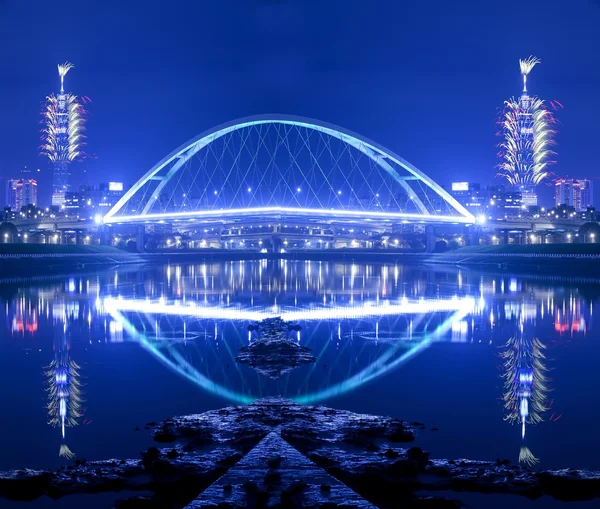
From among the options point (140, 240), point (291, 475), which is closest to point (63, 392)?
point (291, 475)

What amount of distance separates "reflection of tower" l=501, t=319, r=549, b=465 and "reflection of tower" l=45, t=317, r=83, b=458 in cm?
699

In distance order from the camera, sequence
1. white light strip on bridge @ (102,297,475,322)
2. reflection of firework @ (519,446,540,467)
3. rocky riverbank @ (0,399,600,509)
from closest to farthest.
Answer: rocky riverbank @ (0,399,600,509)
reflection of firework @ (519,446,540,467)
white light strip on bridge @ (102,297,475,322)

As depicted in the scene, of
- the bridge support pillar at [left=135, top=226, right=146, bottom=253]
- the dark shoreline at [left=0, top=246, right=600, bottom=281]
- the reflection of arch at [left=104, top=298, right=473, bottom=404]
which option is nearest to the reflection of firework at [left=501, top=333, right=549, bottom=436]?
the reflection of arch at [left=104, top=298, right=473, bottom=404]

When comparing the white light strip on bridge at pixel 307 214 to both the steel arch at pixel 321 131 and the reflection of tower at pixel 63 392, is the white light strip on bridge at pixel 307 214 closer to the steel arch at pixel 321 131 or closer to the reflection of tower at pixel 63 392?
the steel arch at pixel 321 131

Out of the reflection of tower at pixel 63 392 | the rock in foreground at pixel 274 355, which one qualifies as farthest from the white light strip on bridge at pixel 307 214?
the reflection of tower at pixel 63 392

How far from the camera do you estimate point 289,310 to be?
2994 centimetres

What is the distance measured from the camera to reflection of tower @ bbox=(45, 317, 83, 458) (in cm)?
1136

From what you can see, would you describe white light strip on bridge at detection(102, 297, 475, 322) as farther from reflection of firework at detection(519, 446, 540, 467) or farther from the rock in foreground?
reflection of firework at detection(519, 446, 540, 467)

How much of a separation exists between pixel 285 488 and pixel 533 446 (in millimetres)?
3910

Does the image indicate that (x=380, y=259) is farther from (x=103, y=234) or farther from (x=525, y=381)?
(x=525, y=381)

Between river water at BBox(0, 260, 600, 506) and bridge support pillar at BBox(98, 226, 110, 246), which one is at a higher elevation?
bridge support pillar at BBox(98, 226, 110, 246)

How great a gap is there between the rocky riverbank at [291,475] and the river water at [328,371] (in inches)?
22.1

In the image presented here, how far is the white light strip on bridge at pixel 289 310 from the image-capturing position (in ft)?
90.9

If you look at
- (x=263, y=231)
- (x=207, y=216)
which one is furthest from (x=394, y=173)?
(x=263, y=231)
